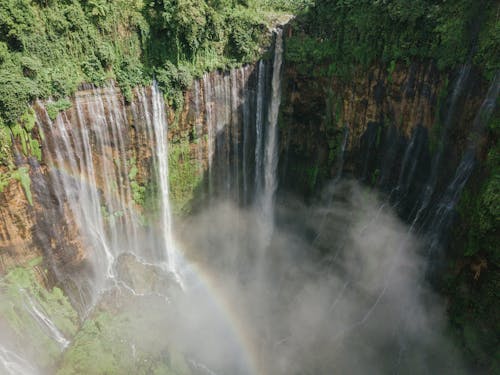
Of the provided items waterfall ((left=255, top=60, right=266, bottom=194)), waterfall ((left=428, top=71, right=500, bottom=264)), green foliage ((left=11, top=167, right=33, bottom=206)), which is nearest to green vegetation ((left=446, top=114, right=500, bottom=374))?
waterfall ((left=428, top=71, right=500, bottom=264))

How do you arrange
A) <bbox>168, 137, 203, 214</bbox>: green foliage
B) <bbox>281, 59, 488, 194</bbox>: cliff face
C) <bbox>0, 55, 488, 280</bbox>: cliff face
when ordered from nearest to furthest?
<bbox>0, 55, 488, 280</bbox>: cliff face → <bbox>281, 59, 488, 194</bbox>: cliff face → <bbox>168, 137, 203, 214</bbox>: green foliage

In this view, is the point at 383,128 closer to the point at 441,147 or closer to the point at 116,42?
the point at 441,147

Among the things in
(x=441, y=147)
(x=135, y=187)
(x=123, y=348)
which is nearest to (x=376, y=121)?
(x=441, y=147)

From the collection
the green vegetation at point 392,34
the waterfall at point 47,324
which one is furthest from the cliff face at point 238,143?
the waterfall at point 47,324

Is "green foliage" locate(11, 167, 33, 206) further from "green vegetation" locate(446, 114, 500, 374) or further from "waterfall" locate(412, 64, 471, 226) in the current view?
"green vegetation" locate(446, 114, 500, 374)

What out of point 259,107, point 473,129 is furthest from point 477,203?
point 259,107

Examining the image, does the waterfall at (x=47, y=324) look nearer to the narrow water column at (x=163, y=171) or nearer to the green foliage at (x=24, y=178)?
the green foliage at (x=24, y=178)
